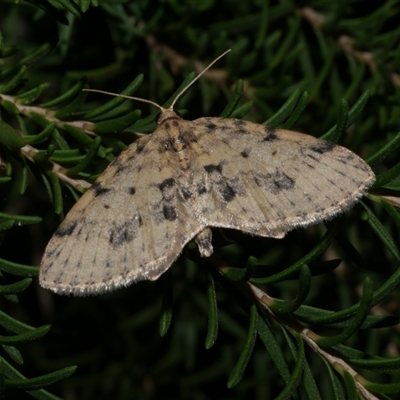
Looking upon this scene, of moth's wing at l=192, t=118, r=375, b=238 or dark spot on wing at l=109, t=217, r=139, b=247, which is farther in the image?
dark spot on wing at l=109, t=217, r=139, b=247

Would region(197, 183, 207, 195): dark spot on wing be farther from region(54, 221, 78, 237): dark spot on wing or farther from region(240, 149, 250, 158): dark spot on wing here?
region(54, 221, 78, 237): dark spot on wing

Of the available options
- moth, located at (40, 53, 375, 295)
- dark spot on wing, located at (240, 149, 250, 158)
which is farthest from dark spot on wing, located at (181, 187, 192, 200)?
dark spot on wing, located at (240, 149, 250, 158)

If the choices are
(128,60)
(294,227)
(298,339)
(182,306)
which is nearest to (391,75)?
(294,227)

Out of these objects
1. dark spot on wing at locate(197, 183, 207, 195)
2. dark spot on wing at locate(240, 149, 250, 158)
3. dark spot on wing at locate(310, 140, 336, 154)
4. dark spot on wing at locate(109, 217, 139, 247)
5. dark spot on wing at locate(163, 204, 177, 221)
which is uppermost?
dark spot on wing at locate(310, 140, 336, 154)

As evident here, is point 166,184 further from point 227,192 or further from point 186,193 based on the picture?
point 227,192

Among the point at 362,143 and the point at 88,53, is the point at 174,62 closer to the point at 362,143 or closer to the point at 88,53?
the point at 88,53

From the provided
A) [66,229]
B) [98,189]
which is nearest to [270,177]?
[98,189]
